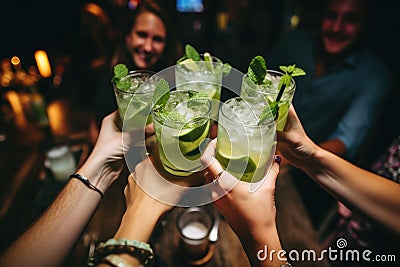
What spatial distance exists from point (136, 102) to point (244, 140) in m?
0.56

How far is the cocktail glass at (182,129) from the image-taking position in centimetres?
114

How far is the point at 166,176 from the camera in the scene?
4.38ft

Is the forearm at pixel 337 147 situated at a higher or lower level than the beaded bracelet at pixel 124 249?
lower

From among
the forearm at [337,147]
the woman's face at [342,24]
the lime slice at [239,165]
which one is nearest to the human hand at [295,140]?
the lime slice at [239,165]

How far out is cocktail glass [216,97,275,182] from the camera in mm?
1111

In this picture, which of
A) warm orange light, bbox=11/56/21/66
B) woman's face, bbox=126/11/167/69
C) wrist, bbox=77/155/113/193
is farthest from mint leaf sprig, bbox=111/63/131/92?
warm orange light, bbox=11/56/21/66

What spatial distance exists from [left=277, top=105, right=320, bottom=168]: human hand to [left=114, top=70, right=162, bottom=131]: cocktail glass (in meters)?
0.70

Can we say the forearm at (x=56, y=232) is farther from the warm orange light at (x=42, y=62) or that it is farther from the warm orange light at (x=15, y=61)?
the warm orange light at (x=15, y=61)

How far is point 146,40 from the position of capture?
8.57 feet

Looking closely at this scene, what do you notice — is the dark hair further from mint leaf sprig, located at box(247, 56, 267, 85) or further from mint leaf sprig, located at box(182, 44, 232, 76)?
mint leaf sprig, located at box(247, 56, 267, 85)

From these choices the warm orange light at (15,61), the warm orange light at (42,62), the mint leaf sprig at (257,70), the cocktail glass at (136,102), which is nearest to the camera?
the mint leaf sprig at (257,70)

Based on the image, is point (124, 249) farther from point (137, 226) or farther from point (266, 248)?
point (266, 248)

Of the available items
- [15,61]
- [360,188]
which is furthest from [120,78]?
[15,61]

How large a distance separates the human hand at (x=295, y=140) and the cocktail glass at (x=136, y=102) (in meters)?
0.70
